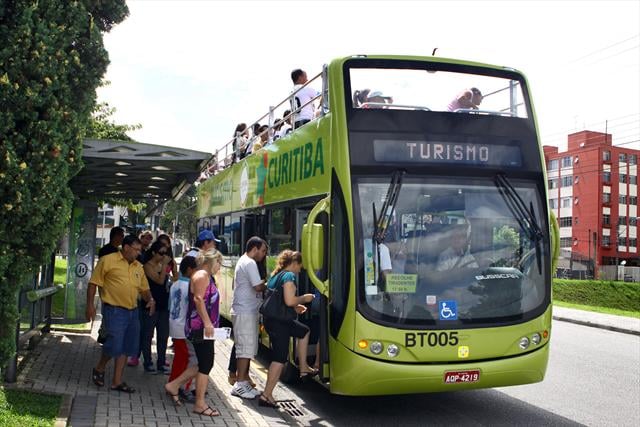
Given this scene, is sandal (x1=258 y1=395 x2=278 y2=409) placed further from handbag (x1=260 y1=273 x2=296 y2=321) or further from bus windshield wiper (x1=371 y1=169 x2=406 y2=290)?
bus windshield wiper (x1=371 y1=169 x2=406 y2=290)

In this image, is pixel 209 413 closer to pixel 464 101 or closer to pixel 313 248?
pixel 313 248

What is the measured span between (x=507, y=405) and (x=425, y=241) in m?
2.87

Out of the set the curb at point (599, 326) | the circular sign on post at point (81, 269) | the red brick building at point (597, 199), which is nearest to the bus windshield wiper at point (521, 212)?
the circular sign on post at point (81, 269)

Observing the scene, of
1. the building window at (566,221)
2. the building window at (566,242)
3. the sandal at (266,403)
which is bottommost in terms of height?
the sandal at (266,403)

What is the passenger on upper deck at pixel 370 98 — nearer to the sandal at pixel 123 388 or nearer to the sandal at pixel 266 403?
the sandal at pixel 266 403

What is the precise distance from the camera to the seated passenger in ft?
21.6

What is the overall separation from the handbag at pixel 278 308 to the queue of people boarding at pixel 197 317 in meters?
0.02

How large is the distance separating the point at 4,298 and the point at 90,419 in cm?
143

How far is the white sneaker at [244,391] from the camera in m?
7.72

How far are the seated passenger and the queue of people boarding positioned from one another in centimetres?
154

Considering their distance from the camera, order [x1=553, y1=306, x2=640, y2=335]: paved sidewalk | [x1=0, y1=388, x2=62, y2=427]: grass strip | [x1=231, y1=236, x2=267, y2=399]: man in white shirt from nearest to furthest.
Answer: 1. [x1=0, y1=388, x2=62, y2=427]: grass strip
2. [x1=231, y1=236, x2=267, y2=399]: man in white shirt
3. [x1=553, y1=306, x2=640, y2=335]: paved sidewalk

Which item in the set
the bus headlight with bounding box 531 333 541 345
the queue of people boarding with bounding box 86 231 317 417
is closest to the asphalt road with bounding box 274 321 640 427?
the queue of people boarding with bounding box 86 231 317 417

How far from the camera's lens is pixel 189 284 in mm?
7141

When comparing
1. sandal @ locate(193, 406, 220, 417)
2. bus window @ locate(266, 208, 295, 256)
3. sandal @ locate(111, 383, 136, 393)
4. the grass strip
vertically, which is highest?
bus window @ locate(266, 208, 295, 256)
